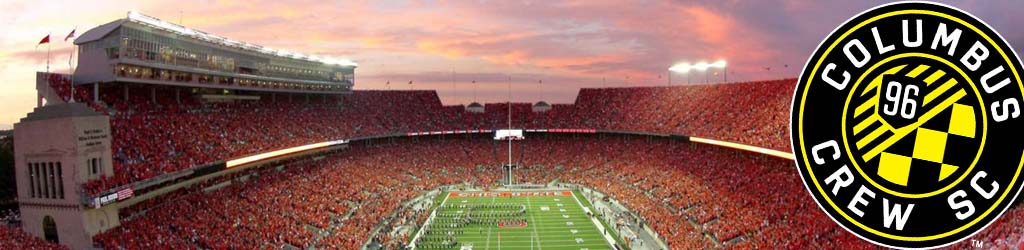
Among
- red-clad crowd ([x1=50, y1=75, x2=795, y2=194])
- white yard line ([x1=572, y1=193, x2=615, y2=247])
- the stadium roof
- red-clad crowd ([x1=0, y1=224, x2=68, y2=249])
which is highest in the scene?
the stadium roof

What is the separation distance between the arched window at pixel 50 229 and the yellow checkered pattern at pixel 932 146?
25.5 meters

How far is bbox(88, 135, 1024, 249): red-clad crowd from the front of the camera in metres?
23.6

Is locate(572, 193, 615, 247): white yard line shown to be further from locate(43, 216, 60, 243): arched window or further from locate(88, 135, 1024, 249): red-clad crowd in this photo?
locate(43, 216, 60, 243): arched window

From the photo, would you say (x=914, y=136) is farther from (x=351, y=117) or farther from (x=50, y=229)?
(x=351, y=117)

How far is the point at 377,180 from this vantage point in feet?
138

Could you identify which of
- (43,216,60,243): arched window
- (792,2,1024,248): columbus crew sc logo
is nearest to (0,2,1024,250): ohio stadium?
(43,216,60,243): arched window

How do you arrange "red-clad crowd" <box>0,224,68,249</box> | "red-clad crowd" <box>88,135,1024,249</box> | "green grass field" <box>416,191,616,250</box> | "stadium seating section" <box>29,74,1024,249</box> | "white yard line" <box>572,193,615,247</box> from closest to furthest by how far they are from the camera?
1. "red-clad crowd" <box>0,224,68,249</box>
2. "red-clad crowd" <box>88,135,1024,249</box>
3. "stadium seating section" <box>29,74,1024,249</box>
4. "green grass field" <box>416,191,616,250</box>
5. "white yard line" <box>572,193,615,247</box>

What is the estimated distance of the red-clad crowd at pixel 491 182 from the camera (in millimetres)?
23562

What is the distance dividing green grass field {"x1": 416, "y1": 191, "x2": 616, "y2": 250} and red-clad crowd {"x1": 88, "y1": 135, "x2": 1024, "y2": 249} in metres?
2.12

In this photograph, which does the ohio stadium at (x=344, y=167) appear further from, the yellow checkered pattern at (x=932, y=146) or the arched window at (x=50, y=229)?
the yellow checkered pattern at (x=932, y=146)

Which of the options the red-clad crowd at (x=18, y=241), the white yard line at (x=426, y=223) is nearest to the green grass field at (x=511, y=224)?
the white yard line at (x=426, y=223)

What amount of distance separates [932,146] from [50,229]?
26.3 metres

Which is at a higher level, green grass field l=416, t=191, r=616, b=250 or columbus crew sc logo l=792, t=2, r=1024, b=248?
columbus crew sc logo l=792, t=2, r=1024, b=248

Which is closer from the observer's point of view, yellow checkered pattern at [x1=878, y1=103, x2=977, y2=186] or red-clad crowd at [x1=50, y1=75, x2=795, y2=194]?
yellow checkered pattern at [x1=878, y1=103, x2=977, y2=186]
